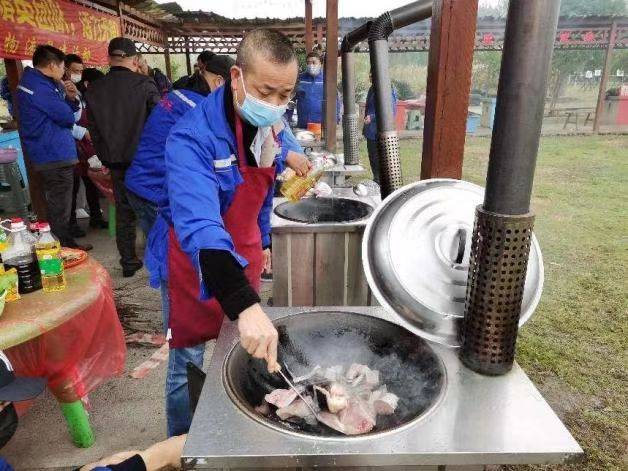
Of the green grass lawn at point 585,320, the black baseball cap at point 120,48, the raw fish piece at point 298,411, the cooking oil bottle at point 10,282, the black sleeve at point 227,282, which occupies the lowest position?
the green grass lawn at point 585,320

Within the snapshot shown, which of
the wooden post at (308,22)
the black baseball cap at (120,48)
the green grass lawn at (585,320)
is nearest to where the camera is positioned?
the green grass lawn at (585,320)

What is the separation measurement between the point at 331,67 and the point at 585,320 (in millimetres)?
4487

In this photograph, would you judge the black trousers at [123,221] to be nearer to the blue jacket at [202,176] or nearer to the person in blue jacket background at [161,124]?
the person in blue jacket background at [161,124]

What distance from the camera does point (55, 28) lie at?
6418mm

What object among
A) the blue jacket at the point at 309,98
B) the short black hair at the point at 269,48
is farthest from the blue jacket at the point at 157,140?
the blue jacket at the point at 309,98

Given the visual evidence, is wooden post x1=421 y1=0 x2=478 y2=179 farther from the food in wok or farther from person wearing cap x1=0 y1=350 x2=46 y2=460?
person wearing cap x1=0 y1=350 x2=46 y2=460

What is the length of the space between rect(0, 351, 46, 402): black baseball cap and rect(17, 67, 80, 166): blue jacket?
433 centimetres

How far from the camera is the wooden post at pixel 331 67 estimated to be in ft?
20.6

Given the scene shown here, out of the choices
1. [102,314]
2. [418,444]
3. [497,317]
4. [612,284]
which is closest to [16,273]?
[102,314]

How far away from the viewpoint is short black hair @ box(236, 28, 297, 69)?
164cm

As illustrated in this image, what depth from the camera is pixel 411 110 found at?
19.0 metres

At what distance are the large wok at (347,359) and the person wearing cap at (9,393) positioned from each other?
2.32 feet

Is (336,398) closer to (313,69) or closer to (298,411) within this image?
(298,411)

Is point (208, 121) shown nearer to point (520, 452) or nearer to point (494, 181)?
point (494, 181)
